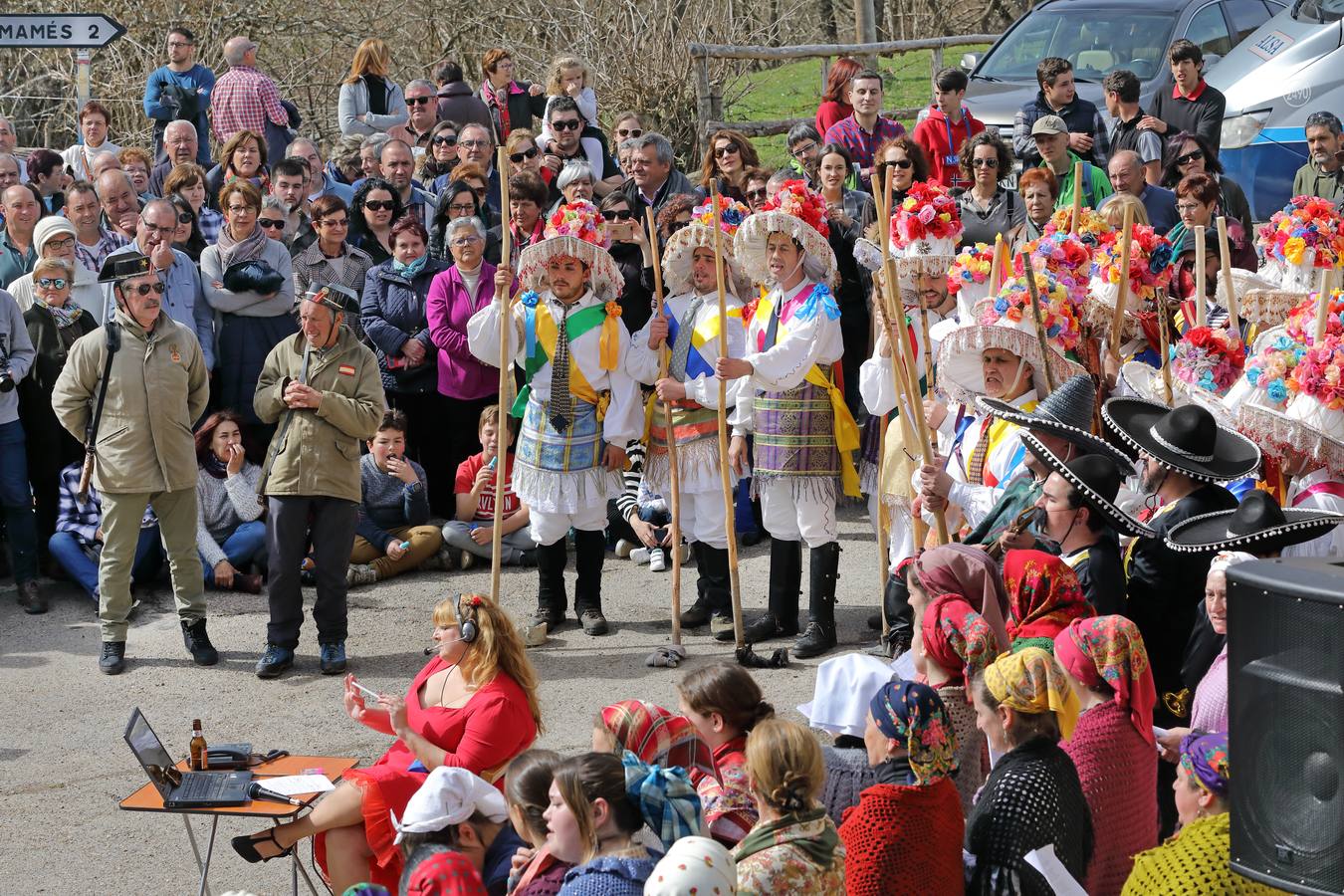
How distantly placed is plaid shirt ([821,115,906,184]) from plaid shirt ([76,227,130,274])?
4.79 meters

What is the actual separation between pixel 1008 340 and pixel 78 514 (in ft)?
16.8

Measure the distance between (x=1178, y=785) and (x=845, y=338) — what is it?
19.0 ft

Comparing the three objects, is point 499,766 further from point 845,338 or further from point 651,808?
point 845,338

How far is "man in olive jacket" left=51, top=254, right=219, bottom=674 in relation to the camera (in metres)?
8.05

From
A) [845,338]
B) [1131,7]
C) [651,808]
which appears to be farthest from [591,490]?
[1131,7]

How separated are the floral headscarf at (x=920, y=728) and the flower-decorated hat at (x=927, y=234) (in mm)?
3976

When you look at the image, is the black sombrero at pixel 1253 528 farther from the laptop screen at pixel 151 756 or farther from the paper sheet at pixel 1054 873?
the laptop screen at pixel 151 756

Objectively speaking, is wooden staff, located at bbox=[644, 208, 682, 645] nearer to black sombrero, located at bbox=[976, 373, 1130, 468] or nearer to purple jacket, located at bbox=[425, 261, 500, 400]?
purple jacket, located at bbox=[425, 261, 500, 400]

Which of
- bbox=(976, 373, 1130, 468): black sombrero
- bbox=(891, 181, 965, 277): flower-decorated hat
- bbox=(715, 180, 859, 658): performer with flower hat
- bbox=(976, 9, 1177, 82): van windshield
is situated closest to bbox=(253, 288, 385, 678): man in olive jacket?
bbox=(715, 180, 859, 658): performer with flower hat

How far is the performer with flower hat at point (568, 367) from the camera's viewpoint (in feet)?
27.2

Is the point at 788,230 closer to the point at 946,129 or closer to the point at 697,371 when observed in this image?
the point at 697,371

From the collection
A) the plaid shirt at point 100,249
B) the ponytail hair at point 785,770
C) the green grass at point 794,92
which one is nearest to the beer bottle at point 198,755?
the ponytail hair at point 785,770

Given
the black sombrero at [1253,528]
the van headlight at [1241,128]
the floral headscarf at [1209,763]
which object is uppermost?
the van headlight at [1241,128]

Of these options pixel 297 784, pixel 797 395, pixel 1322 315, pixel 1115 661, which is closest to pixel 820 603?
pixel 797 395
